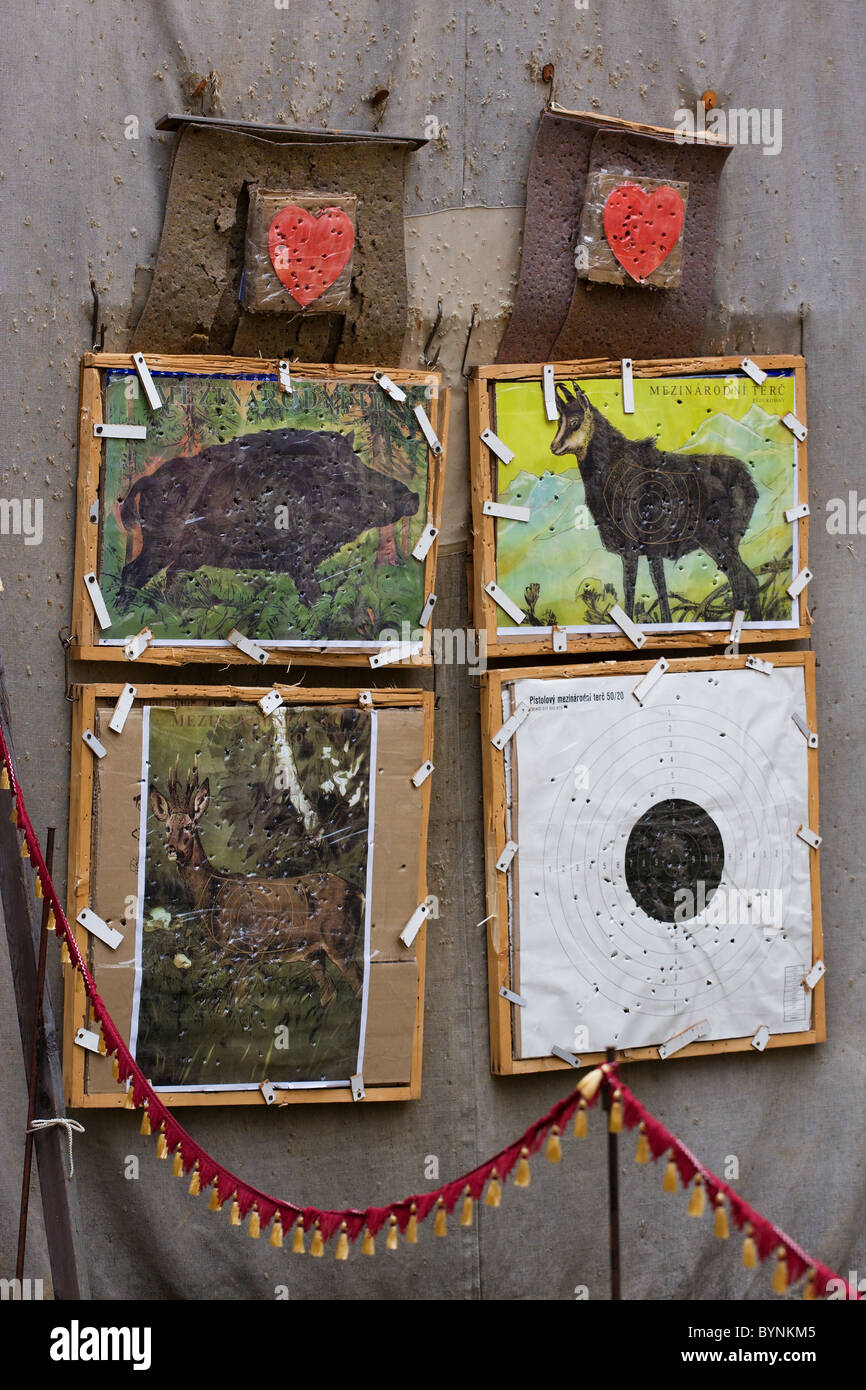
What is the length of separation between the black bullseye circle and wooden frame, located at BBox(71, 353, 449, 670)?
24.7 inches

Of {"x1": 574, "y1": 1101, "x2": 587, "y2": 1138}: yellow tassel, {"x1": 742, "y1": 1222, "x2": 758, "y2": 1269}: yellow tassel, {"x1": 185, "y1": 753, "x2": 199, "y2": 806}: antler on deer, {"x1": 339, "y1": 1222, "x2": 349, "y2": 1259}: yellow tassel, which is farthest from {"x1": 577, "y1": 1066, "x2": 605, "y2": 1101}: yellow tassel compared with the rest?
{"x1": 185, "y1": 753, "x2": 199, "y2": 806}: antler on deer

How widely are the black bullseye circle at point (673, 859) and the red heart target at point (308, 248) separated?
4.27 feet

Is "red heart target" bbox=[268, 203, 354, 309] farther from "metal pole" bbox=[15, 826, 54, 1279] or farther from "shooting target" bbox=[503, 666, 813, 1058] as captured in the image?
"metal pole" bbox=[15, 826, 54, 1279]

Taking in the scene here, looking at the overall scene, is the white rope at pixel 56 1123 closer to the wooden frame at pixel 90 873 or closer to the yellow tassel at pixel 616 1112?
the wooden frame at pixel 90 873

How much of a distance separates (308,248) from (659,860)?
146cm

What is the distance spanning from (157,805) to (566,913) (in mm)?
887

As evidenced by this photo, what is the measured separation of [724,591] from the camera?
2.77 meters

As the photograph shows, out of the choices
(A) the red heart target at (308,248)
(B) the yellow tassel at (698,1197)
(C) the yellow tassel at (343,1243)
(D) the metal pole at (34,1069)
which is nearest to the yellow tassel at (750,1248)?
(B) the yellow tassel at (698,1197)

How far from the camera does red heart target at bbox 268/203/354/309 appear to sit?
8.18 feet

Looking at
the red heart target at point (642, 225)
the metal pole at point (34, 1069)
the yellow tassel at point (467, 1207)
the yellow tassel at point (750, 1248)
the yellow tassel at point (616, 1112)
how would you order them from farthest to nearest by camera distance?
the red heart target at point (642, 225) → the metal pole at point (34, 1069) → the yellow tassel at point (467, 1207) → the yellow tassel at point (616, 1112) → the yellow tassel at point (750, 1248)

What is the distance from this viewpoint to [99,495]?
Answer: 2.48 metres

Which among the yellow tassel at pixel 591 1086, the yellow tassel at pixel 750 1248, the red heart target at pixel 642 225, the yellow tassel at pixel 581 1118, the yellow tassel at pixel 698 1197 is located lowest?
the yellow tassel at pixel 750 1248

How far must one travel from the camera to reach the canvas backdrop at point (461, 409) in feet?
8.15

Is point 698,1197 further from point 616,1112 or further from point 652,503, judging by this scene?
point 652,503
